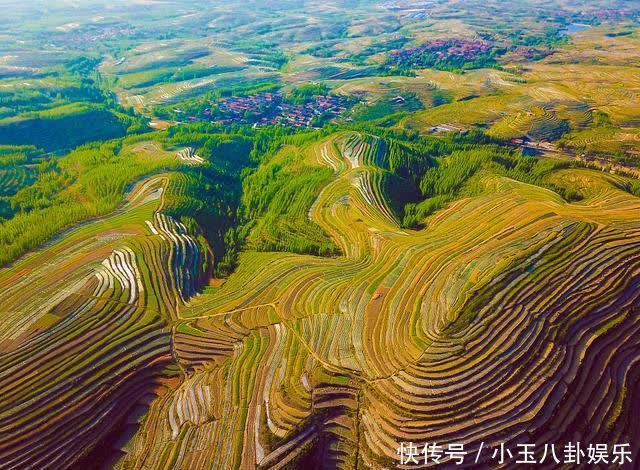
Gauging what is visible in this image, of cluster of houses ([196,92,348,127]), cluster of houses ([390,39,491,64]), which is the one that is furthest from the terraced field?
cluster of houses ([390,39,491,64])

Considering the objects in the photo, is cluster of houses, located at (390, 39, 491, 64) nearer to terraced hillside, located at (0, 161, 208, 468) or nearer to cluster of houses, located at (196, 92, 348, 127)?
cluster of houses, located at (196, 92, 348, 127)

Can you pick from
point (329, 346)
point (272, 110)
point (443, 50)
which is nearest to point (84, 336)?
point (329, 346)

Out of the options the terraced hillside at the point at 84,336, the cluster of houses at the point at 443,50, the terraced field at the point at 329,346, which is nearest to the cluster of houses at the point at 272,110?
the cluster of houses at the point at 443,50

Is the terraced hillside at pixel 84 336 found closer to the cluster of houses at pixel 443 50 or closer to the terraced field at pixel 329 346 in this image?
the terraced field at pixel 329 346

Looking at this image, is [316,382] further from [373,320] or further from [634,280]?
[634,280]

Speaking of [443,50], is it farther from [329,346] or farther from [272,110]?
[329,346]

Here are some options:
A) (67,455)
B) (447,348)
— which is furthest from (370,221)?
(67,455)
